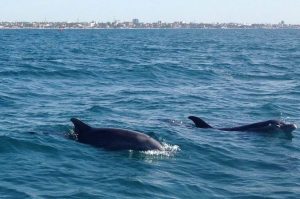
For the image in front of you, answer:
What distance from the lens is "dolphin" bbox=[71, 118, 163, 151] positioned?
17.2 m

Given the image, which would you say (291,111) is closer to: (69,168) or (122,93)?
(122,93)

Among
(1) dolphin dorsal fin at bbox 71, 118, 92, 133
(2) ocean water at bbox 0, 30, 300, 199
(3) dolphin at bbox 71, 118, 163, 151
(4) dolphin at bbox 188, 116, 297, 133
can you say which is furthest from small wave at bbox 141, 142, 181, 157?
(4) dolphin at bbox 188, 116, 297, 133

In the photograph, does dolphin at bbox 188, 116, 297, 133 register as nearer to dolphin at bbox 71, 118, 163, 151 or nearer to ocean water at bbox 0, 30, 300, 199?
ocean water at bbox 0, 30, 300, 199

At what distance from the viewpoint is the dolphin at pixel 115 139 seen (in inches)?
676

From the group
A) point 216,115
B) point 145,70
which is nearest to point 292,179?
point 216,115

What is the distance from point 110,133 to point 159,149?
1.71 metres

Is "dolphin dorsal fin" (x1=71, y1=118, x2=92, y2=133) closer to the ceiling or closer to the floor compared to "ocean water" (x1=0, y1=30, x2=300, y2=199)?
closer to the ceiling

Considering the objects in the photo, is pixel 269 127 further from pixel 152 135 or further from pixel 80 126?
pixel 80 126

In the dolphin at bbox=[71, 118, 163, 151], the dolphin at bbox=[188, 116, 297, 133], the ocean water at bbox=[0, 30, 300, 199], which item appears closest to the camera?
the ocean water at bbox=[0, 30, 300, 199]

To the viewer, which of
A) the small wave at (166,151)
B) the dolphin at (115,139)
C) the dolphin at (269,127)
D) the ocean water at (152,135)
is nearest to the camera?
the ocean water at (152,135)

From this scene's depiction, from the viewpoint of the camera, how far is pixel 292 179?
14555 mm

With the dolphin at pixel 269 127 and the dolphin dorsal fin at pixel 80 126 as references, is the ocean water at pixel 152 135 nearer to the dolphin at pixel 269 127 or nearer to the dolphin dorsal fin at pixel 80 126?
the dolphin at pixel 269 127

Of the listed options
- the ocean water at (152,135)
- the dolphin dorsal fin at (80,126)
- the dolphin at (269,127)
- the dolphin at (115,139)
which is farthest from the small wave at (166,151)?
the dolphin at (269,127)

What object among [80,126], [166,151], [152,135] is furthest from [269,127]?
[80,126]
